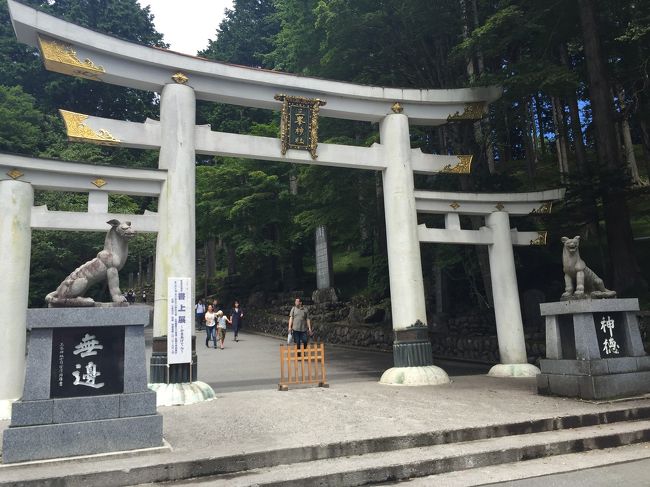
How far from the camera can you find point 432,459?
5.41 metres

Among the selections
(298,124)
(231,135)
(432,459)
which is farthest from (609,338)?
(231,135)

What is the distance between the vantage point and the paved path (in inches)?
459

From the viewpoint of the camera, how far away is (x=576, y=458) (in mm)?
5832

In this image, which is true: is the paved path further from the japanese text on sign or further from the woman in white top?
the japanese text on sign

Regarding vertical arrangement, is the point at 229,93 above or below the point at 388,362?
above

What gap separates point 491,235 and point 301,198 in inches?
474

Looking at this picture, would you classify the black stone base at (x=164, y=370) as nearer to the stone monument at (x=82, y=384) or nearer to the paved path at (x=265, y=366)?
the paved path at (x=265, y=366)

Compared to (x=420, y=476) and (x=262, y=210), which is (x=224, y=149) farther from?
(x=262, y=210)

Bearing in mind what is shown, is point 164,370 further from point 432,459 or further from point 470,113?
point 470,113

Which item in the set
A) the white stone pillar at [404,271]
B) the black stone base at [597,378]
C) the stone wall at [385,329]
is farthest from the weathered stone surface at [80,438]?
the stone wall at [385,329]

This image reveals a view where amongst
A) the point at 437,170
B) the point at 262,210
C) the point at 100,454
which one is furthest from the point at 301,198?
the point at 100,454

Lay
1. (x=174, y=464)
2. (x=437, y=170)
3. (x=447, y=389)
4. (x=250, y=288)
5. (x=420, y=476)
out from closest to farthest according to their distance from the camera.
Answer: (x=174, y=464), (x=420, y=476), (x=447, y=389), (x=437, y=170), (x=250, y=288)

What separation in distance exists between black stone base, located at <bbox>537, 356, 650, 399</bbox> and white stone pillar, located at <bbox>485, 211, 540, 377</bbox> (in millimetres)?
2846

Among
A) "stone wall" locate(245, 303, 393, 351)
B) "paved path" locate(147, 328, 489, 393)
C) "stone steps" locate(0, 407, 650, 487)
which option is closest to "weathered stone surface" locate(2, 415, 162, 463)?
"stone steps" locate(0, 407, 650, 487)
